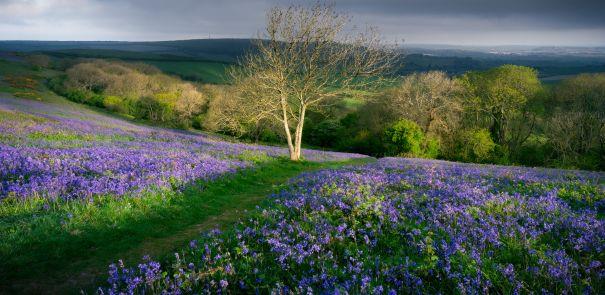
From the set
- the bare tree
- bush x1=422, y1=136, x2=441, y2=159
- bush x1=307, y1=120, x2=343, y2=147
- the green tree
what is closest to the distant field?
bush x1=307, y1=120, x2=343, y2=147

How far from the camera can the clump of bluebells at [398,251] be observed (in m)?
4.34

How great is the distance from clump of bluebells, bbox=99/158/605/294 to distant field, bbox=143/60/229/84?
494 ft

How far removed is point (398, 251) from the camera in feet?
17.7

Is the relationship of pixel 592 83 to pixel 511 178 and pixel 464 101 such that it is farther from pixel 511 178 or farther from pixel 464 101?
pixel 511 178

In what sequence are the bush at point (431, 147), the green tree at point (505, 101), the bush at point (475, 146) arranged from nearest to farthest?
the bush at point (475, 146)
the bush at point (431, 147)
the green tree at point (505, 101)

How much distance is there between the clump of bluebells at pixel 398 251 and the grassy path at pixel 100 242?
36.2 inches

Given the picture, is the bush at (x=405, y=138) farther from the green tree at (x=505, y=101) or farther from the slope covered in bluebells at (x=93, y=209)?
the slope covered in bluebells at (x=93, y=209)

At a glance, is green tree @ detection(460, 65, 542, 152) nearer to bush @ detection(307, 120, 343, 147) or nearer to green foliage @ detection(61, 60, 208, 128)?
bush @ detection(307, 120, 343, 147)

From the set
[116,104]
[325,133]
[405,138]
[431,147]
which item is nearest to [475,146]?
[431,147]

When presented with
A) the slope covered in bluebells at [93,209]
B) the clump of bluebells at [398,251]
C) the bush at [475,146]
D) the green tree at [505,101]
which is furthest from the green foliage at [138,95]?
the clump of bluebells at [398,251]

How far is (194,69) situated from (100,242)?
17882 centimetres

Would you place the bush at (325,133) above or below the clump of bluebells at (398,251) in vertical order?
below

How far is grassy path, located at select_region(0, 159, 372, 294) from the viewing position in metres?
5.64

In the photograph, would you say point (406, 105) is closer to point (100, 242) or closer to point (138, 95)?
point (100, 242)
